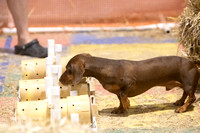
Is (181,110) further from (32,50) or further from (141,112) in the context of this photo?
(32,50)

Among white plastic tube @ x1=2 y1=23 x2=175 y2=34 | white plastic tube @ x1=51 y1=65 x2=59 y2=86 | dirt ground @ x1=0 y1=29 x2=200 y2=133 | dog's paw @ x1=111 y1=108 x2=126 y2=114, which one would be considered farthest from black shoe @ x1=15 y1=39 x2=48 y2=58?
white plastic tube @ x1=51 y1=65 x2=59 y2=86

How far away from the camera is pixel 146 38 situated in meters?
6.21

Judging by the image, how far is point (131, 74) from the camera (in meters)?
3.48

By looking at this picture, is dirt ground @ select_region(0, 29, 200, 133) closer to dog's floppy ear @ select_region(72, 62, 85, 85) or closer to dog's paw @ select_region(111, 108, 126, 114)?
dog's paw @ select_region(111, 108, 126, 114)

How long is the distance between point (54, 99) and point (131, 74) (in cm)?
68

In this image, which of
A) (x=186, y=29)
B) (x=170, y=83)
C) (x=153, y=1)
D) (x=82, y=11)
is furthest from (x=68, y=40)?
(x=170, y=83)

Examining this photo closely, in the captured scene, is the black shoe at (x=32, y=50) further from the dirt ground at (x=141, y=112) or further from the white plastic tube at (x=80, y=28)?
the white plastic tube at (x=80, y=28)

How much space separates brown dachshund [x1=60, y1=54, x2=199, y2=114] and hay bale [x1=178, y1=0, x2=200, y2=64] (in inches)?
18.5

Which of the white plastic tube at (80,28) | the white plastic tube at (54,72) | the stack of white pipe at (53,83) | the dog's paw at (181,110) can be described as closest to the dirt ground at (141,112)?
the dog's paw at (181,110)

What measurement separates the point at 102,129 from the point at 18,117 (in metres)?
0.60

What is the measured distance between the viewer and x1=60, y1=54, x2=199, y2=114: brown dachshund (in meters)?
3.40

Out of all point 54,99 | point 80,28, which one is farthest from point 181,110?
point 80,28

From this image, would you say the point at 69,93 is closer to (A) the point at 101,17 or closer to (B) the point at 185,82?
(B) the point at 185,82

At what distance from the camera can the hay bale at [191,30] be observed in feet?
13.3
